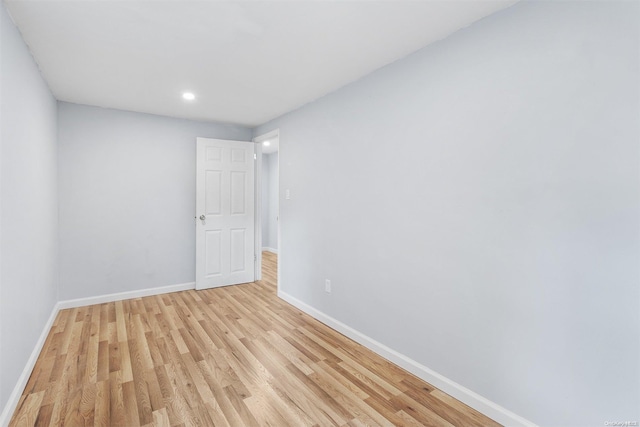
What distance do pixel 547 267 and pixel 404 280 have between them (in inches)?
36.4

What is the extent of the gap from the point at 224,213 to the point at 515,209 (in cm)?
363

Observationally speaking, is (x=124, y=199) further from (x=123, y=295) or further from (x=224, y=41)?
(x=224, y=41)

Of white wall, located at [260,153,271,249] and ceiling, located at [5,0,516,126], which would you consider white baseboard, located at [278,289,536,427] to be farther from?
white wall, located at [260,153,271,249]

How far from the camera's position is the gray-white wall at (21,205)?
1.66 metres

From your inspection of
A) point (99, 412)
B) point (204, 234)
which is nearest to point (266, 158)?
point (204, 234)

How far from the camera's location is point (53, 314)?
122 inches

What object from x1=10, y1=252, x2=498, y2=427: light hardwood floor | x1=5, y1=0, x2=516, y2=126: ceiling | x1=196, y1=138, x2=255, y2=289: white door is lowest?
x1=10, y1=252, x2=498, y2=427: light hardwood floor

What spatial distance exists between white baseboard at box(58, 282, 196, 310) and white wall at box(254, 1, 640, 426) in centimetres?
273

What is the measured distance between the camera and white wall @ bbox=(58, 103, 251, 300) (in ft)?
11.3

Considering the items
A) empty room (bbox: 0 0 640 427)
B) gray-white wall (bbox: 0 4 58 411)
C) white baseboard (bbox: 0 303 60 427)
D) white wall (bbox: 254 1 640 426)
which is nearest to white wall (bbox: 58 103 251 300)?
empty room (bbox: 0 0 640 427)

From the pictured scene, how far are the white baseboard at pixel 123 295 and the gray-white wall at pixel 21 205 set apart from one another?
0.68 metres

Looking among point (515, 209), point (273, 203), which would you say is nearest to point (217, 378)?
point (515, 209)

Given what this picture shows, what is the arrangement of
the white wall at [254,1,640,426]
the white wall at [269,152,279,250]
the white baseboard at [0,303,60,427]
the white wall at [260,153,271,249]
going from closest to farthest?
the white wall at [254,1,640,426] → the white baseboard at [0,303,60,427] → the white wall at [269,152,279,250] → the white wall at [260,153,271,249]

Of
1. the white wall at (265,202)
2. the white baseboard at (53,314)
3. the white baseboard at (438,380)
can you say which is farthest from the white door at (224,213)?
the white wall at (265,202)
